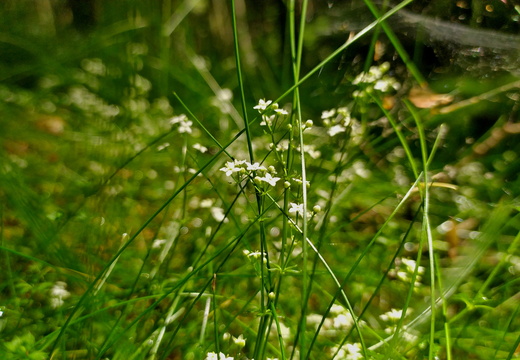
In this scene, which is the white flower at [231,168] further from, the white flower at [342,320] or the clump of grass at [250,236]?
the white flower at [342,320]

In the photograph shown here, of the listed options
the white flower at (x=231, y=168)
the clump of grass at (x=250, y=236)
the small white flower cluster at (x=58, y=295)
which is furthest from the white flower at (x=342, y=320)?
the small white flower cluster at (x=58, y=295)

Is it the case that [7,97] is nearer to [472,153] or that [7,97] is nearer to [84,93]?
[84,93]

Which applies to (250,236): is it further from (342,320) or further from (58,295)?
(58,295)

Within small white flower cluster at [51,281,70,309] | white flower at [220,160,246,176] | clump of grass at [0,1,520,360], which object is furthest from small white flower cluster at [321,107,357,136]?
small white flower cluster at [51,281,70,309]

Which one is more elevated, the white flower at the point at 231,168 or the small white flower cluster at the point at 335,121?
the small white flower cluster at the point at 335,121

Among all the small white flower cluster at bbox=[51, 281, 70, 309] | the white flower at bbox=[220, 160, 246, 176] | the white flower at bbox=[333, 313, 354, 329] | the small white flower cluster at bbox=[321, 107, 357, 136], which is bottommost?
the white flower at bbox=[333, 313, 354, 329]

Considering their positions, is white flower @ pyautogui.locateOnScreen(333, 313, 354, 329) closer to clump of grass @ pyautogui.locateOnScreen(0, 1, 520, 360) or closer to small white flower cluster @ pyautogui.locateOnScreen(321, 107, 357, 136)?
clump of grass @ pyautogui.locateOnScreen(0, 1, 520, 360)

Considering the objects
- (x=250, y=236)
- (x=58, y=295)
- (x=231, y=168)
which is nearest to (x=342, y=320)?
(x=250, y=236)

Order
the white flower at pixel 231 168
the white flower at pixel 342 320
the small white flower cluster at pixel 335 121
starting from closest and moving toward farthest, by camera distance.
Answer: the white flower at pixel 231 168 < the white flower at pixel 342 320 < the small white flower cluster at pixel 335 121
